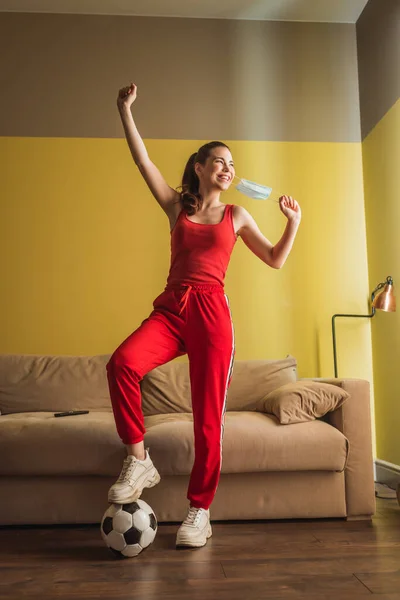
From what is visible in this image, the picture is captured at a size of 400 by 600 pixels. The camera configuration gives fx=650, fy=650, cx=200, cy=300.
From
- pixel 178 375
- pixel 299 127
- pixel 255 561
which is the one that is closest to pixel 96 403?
pixel 178 375

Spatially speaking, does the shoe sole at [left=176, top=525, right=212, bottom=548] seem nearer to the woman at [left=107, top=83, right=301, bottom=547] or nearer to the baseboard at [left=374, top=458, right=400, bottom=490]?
the woman at [left=107, top=83, right=301, bottom=547]

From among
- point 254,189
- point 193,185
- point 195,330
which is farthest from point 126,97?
point 195,330

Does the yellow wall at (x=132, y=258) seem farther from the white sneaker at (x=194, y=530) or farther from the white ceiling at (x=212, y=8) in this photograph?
the white sneaker at (x=194, y=530)

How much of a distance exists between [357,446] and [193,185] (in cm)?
130

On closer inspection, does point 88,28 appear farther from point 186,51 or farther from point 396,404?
point 396,404

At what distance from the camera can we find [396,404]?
3.58 m

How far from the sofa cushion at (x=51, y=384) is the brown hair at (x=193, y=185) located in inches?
49.4

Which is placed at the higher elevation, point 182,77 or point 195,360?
point 182,77

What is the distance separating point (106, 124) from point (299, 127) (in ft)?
3.97

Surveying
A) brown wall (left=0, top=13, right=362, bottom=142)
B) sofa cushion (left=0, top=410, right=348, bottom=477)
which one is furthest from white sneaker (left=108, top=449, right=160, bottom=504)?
brown wall (left=0, top=13, right=362, bottom=142)

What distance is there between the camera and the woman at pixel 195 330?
2.23m

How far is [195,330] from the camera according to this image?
7.63 feet

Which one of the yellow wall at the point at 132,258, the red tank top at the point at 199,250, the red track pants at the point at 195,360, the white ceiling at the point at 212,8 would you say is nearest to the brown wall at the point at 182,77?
the white ceiling at the point at 212,8

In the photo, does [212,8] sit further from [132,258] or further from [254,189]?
[254,189]
